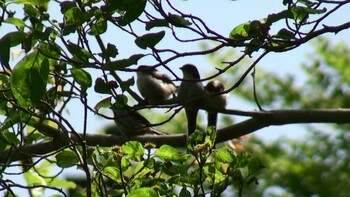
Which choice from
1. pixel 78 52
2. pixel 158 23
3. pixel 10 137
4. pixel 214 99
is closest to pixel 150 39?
pixel 158 23

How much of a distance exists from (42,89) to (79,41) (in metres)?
0.71

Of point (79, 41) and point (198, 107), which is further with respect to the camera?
point (198, 107)

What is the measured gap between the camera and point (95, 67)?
3.95 meters

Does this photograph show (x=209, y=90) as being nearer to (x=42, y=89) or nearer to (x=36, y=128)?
(x=36, y=128)

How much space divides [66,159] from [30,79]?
0.90 meters

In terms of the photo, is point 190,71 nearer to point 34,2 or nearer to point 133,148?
point 133,148

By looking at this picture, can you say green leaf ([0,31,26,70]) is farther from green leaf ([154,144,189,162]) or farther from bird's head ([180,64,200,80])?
bird's head ([180,64,200,80])

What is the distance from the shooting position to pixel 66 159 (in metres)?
4.36

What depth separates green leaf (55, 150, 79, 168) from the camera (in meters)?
4.35

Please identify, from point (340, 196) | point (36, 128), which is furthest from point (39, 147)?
point (340, 196)

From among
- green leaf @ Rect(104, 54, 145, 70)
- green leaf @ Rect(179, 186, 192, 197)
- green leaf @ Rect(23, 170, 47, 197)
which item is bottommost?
green leaf @ Rect(23, 170, 47, 197)

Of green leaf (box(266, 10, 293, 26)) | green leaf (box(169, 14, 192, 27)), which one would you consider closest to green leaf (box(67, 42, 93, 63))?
green leaf (box(169, 14, 192, 27))

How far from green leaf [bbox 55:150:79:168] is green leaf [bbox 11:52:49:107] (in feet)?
2.61

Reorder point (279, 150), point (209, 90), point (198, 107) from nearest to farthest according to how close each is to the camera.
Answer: point (198, 107)
point (209, 90)
point (279, 150)
